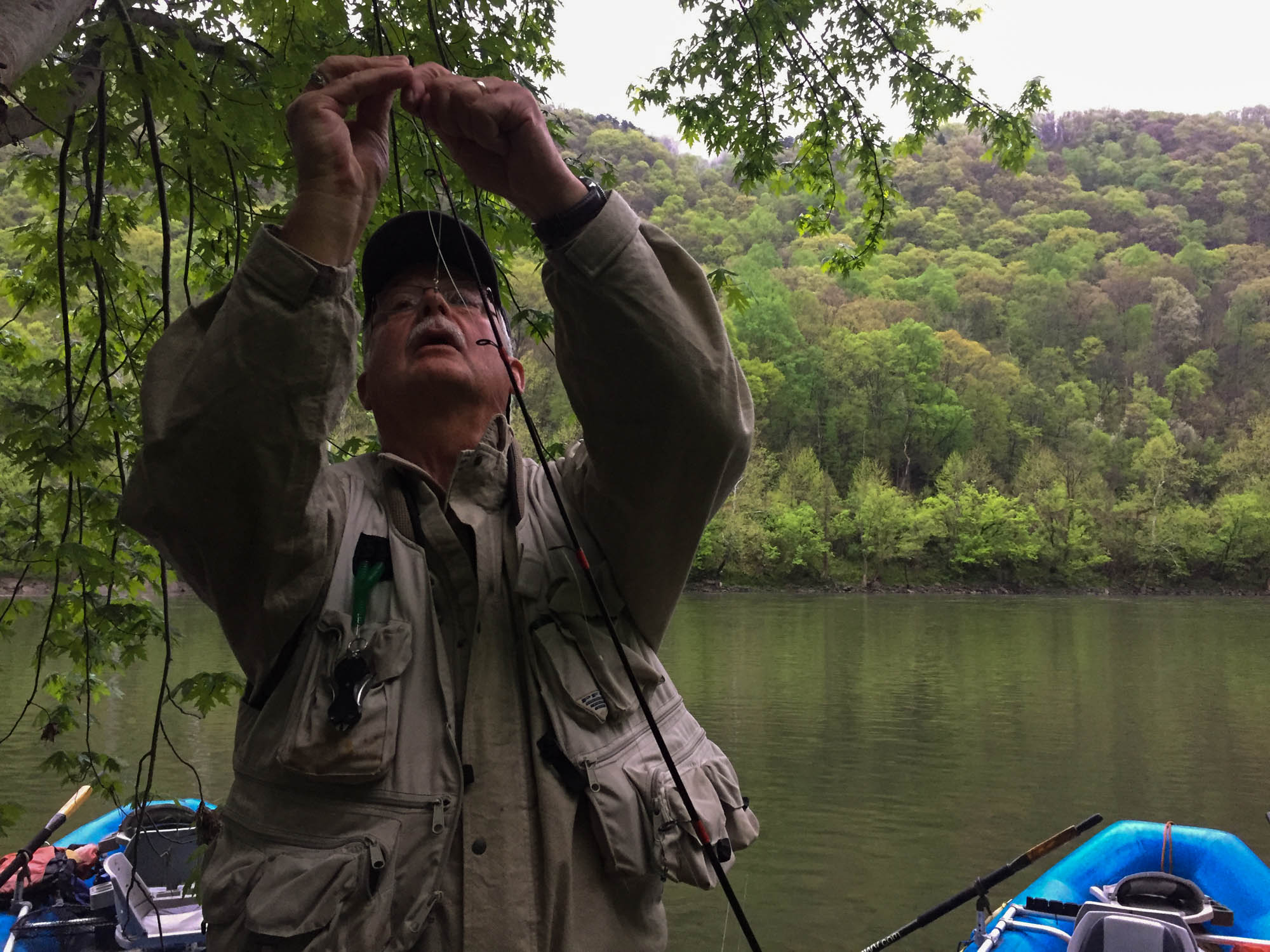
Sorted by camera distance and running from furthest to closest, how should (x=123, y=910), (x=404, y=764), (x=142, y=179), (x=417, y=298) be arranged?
(x=123, y=910) → (x=142, y=179) → (x=417, y=298) → (x=404, y=764)

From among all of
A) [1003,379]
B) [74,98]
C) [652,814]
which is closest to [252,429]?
[652,814]

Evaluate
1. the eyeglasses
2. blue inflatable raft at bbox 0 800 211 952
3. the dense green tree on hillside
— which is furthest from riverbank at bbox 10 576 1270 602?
the eyeglasses

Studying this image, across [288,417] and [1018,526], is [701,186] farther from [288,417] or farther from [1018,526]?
[288,417]

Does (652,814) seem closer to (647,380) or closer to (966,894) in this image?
(647,380)

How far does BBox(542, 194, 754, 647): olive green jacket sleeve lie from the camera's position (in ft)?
4.62

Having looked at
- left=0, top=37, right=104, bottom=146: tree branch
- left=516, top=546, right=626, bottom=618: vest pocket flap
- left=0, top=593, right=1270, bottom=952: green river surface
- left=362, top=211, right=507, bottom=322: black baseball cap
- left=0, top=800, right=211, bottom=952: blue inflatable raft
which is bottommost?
left=0, top=593, right=1270, bottom=952: green river surface

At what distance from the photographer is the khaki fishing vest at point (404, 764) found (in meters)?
1.39

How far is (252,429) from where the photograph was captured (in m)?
1.35

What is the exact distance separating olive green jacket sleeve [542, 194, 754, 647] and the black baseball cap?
0.51 m

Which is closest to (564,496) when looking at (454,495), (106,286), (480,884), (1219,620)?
(454,495)

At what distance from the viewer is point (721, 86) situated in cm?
639

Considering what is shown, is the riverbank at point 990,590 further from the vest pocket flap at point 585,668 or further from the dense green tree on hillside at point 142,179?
the vest pocket flap at point 585,668

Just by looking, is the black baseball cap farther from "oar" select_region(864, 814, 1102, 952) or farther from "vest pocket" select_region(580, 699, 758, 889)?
"oar" select_region(864, 814, 1102, 952)

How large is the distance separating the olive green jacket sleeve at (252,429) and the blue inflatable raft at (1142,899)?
5.99 metres
